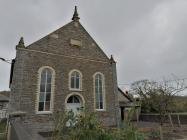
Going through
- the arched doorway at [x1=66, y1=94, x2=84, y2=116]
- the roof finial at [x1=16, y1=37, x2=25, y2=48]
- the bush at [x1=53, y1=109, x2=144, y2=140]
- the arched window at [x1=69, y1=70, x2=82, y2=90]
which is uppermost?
the roof finial at [x1=16, y1=37, x2=25, y2=48]

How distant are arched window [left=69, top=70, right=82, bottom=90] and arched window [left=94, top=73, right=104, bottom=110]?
1.90 m

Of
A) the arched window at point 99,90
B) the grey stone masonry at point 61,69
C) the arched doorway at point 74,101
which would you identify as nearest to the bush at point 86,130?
the grey stone masonry at point 61,69

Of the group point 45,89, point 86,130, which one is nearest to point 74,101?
point 45,89

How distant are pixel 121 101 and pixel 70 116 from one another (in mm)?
22056

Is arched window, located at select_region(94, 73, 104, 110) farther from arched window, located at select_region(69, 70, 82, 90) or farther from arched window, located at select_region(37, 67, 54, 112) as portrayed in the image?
arched window, located at select_region(37, 67, 54, 112)

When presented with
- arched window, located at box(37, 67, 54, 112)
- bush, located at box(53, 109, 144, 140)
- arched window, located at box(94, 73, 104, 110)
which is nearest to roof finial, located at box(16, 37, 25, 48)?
arched window, located at box(37, 67, 54, 112)

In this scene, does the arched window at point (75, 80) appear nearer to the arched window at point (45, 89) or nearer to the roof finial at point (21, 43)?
the arched window at point (45, 89)

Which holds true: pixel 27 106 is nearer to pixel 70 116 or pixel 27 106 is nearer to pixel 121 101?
→ pixel 70 116

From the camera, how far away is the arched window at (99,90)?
54.2ft

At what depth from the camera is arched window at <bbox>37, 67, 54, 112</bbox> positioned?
1347cm

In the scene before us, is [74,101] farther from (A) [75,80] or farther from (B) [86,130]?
(B) [86,130]

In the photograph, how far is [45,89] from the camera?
13.9 meters

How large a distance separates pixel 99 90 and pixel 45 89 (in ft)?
18.8

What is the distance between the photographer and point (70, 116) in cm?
313
